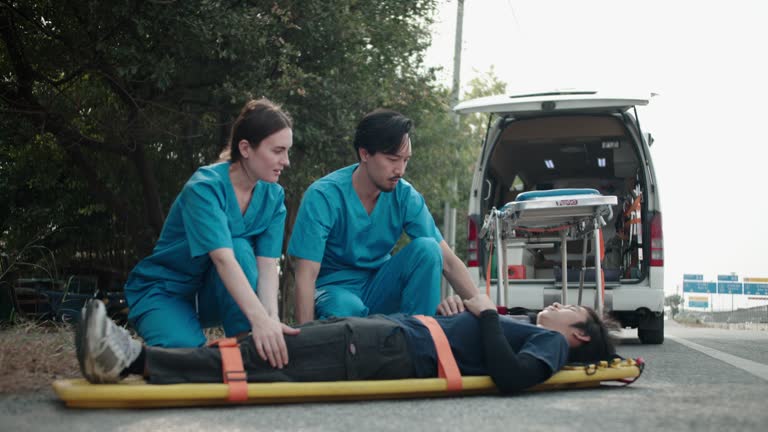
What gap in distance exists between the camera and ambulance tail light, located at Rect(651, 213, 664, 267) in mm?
7684

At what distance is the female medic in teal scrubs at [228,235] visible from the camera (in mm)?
3918

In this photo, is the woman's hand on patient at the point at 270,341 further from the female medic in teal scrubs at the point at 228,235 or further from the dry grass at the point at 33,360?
the dry grass at the point at 33,360

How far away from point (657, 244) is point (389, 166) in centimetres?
397

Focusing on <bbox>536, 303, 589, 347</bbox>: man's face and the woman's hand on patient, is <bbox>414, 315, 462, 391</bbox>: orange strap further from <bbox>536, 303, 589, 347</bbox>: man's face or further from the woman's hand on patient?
the woman's hand on patient

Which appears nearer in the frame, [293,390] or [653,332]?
[293,390]

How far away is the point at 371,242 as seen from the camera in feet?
15.4

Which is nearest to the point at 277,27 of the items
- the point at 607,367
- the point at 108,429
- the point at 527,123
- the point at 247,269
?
the point at 527,123

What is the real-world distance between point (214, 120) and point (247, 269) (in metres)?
7.80

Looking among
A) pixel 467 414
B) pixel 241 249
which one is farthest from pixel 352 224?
pixel 467 414

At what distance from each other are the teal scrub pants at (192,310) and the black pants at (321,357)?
22.5 inches

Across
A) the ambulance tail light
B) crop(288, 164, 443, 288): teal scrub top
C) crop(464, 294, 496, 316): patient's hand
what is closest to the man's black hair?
crop(288, 164, 443, 288): teal scrub top

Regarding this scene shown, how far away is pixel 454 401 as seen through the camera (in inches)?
140

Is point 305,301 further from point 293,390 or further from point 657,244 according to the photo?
point 657,244

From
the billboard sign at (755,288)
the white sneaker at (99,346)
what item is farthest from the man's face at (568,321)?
the billboard sign at (755,288)
